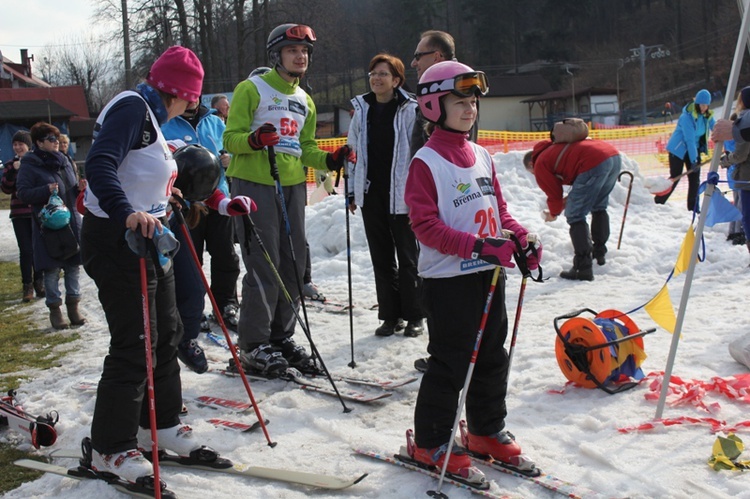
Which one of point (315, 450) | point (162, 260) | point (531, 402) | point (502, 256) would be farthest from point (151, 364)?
point (531, 402)

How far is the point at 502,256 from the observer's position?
3.04 m

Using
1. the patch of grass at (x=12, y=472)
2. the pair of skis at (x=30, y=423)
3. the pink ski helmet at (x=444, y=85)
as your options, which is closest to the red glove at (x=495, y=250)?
the pink ski helmet at (x=444, y=85)

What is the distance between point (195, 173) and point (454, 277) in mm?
1526

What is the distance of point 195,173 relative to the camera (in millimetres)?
3830

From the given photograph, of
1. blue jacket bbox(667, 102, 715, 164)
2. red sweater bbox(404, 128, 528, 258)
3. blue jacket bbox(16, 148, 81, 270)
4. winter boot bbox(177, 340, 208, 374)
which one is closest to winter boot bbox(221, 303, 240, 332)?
blue jacket bbox(16, 148, 81, 270)

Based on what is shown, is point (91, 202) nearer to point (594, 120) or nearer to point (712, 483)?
point (712, 483)

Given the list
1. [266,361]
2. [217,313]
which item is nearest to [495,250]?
[217,313]

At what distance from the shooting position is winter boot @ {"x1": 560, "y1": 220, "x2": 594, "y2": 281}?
8.09 metres

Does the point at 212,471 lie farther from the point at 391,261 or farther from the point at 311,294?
the point at 311,294

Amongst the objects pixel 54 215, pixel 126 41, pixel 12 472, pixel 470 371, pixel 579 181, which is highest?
pixel 126 41

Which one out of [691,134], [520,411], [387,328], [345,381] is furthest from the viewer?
[691,134]

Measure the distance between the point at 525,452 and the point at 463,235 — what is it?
127 centimetres

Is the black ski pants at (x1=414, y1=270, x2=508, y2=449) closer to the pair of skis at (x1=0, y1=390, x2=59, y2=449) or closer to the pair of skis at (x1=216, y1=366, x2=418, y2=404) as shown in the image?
the pair of skis at (x1=216, y1=366, x2=418, y2=404)

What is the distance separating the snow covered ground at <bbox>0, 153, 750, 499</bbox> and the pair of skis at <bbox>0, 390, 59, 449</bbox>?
10 centimetres
